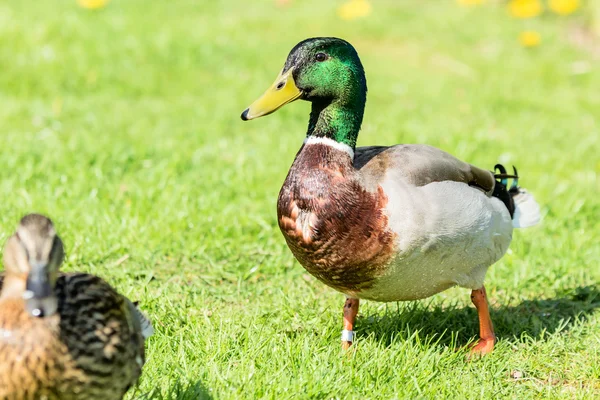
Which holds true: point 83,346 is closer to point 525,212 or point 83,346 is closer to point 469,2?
point 525,212

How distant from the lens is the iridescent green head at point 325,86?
3.75 meters

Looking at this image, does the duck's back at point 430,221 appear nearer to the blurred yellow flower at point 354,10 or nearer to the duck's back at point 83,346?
the duck's back at point 83,346

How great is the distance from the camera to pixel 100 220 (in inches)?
196

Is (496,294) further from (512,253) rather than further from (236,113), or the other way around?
(236,113)

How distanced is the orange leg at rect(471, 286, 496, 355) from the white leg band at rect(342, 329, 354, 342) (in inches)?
21.6

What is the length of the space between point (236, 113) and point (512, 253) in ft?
10.9

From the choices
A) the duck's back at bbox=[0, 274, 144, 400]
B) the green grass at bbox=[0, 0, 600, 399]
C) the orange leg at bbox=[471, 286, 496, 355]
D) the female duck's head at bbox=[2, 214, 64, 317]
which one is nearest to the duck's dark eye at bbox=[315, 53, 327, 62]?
the green grass at bbox=[0, 0, 600, 399]

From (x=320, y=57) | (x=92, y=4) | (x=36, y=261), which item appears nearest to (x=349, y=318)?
(x=320, y=57)

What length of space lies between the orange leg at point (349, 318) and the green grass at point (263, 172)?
0.08m

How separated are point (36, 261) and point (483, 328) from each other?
2270 mm

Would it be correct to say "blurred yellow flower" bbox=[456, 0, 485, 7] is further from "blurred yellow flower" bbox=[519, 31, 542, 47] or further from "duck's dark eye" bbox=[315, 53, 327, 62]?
"duck's dark eye" bbox=[315, 53, 327, 62]

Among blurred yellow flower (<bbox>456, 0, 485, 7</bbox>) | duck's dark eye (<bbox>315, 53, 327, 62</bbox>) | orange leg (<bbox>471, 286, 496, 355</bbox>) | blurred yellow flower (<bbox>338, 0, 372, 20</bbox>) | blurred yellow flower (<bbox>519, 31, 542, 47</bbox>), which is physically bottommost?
orange leg (<bbox>471, 286, 496, 355</bbox>)

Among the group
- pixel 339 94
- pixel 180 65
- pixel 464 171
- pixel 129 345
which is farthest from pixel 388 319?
pixel 180 65

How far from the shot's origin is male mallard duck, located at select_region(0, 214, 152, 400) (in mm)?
2537
